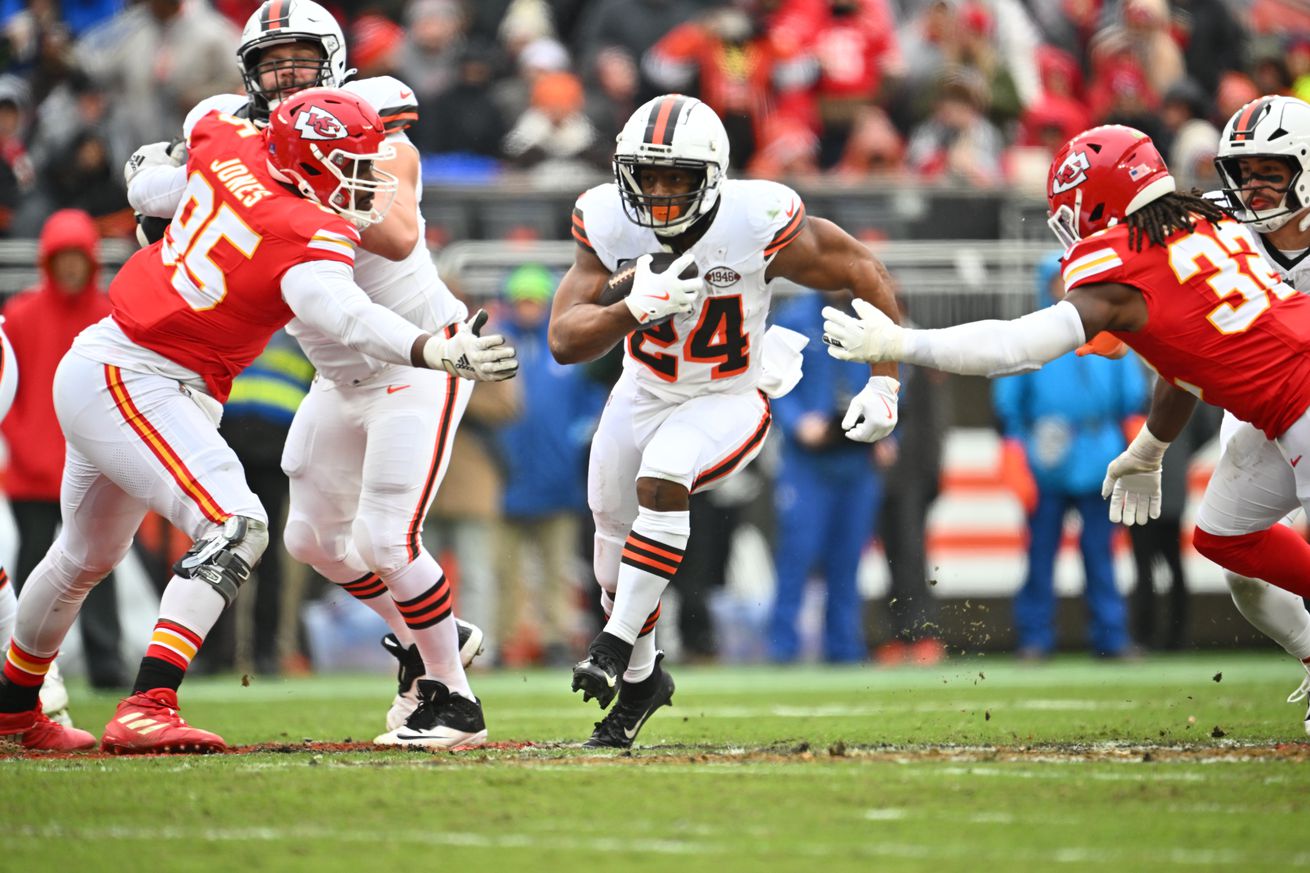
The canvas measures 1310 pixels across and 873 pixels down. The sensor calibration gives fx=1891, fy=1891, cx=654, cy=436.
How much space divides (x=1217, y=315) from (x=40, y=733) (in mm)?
4296

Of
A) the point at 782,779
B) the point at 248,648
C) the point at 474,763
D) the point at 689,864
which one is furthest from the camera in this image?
the point at 248,648

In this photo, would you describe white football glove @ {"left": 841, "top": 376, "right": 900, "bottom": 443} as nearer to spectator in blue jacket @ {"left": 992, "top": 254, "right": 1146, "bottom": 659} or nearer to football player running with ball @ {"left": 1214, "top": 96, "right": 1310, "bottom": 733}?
football player running with ball @ {"left": 1214, "top": 96, "right": 1310, "bottom": 733}

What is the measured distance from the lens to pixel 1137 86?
14094mm

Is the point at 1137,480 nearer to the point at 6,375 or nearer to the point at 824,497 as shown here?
the point at 824,497

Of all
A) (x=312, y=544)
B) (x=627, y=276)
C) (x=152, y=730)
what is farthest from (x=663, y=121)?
(x=152, y=730)

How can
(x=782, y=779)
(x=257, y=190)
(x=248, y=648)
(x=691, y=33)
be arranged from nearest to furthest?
(x=782, y=779), (x=257, y=190), (x=248, y=648), (x=691, y=33)

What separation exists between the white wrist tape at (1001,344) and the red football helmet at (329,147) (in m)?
1.95

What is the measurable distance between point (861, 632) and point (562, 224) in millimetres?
3146

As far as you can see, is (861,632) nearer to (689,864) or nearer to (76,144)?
(76,144)

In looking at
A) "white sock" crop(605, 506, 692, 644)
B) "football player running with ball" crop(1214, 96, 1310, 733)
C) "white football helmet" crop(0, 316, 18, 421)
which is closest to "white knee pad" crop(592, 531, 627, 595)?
"white sock" crop(605, 506, 692, 644)

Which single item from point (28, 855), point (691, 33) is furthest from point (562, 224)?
point (28, 855)

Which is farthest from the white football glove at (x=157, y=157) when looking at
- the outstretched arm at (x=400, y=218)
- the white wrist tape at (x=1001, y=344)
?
the white wrist tape at (x=1001, y=344)

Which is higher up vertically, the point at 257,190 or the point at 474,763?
the point at 257,190

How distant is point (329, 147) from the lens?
20.9 ft
